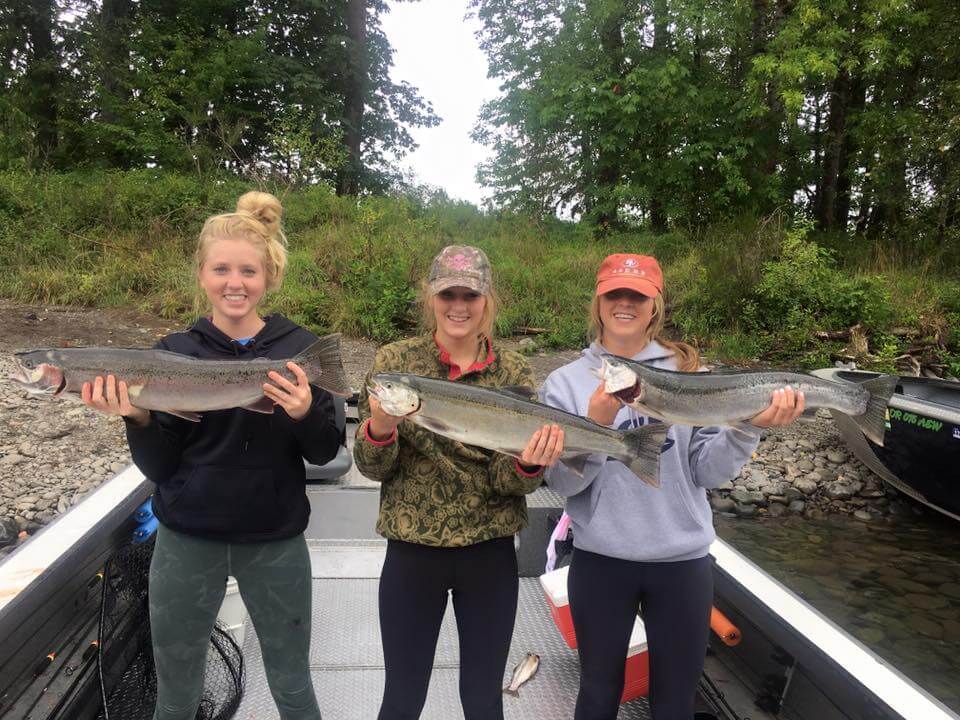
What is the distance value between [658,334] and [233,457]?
174 centimetres

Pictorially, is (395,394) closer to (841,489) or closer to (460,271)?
(460,271)

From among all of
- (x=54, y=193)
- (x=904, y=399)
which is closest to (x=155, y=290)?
(x=54, y=193)

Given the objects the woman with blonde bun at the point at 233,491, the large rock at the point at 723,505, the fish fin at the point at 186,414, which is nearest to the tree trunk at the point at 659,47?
the large rock at the point at 723,505

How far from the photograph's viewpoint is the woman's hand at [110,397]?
2002mm

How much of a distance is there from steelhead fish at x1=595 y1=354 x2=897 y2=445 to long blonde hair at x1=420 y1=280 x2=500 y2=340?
1.49 ft

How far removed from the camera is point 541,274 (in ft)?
46.3

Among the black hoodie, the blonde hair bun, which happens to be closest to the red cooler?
the black hoodie

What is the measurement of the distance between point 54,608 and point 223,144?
61.5 ft

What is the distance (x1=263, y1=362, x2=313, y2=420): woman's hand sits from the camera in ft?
6.77

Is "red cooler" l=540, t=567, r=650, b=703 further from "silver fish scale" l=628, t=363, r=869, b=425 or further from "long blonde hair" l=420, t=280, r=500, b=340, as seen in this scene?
"long blonde hair" l=420, t=280, r=500, b=340

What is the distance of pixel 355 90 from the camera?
21188mm

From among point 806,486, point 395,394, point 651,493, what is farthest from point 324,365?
point 806,486

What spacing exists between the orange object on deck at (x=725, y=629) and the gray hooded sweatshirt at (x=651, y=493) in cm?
78

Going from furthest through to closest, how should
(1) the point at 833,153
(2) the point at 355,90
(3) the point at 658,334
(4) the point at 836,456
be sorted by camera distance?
1. (2) the point at 355,90
2. (1) the point at 833,153
3. (4) the point at 836,456
4. (3) the point at 658,334
